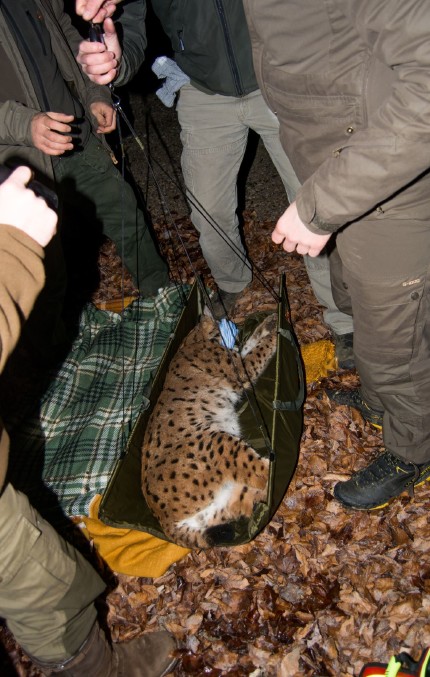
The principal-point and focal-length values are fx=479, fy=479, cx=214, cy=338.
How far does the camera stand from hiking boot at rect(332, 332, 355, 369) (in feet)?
12.4

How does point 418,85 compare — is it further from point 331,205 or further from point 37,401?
point 37,401

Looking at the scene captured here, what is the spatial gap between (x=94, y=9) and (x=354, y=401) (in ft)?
9.59

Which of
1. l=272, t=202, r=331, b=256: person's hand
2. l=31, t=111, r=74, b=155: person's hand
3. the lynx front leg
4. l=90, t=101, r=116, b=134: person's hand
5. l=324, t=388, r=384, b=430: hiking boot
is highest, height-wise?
l=31, t=111, r=74, b=155: person's hand

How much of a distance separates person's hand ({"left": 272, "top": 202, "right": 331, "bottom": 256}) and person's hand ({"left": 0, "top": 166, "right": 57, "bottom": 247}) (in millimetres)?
926

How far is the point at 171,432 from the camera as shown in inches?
129

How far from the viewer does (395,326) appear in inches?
88.3

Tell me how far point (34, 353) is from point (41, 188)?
2.82 meters

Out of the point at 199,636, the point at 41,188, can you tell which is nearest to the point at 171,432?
the point at 199,636

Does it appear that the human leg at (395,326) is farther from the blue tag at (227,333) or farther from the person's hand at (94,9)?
the person's hand at (94,9)

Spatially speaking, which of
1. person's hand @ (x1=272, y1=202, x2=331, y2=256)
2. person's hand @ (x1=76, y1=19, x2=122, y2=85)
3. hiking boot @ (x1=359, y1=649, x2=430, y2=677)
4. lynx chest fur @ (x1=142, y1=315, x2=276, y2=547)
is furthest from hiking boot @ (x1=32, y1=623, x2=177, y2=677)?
person's hand @ (x1=76, y1=19, x2=122, y2=85)

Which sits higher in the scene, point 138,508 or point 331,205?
point 331,205

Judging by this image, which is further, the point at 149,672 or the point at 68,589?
the point at 149,672

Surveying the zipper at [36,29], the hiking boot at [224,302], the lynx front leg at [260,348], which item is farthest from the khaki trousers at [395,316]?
the zipper at [36,29]

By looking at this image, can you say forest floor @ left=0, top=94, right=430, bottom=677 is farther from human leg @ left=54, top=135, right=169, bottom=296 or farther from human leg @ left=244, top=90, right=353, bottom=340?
human leg @ left=54, top=135, right=169, bottom=296
